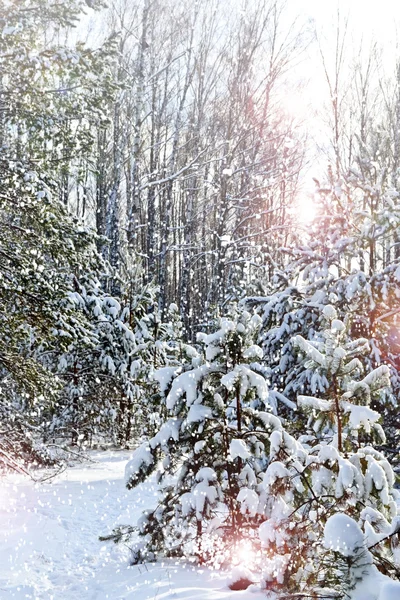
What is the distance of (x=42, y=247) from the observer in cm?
657

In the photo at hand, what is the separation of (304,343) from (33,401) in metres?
3.94

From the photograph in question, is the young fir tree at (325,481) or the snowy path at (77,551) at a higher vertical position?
the young fir tree at (325,481)

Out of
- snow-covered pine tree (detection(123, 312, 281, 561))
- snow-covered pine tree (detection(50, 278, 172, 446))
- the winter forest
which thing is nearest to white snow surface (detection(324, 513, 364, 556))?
the winter forest

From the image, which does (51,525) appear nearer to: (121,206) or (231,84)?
(231,84)

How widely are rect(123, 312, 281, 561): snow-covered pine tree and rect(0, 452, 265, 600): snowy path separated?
0.43 meters

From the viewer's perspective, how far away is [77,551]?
6109 millimetres

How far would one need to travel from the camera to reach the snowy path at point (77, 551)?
183 inches

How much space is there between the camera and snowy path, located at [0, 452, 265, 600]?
466 cm

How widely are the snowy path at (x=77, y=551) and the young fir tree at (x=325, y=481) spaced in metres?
0.51

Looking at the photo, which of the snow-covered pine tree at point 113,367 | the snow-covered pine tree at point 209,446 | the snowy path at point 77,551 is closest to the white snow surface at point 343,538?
the snowy path at point 77,551

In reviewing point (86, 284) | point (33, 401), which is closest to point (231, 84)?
point (86, 284)

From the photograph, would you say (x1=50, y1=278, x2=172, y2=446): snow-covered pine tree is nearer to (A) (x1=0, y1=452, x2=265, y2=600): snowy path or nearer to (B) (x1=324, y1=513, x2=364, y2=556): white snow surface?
(A) (x1=0, y1=452, x2=265, y2=600): snowy path

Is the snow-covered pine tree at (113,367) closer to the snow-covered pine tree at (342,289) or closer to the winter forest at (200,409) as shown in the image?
the winter forest at (200,409)

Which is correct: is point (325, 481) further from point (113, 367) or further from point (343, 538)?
point (113, 367)
